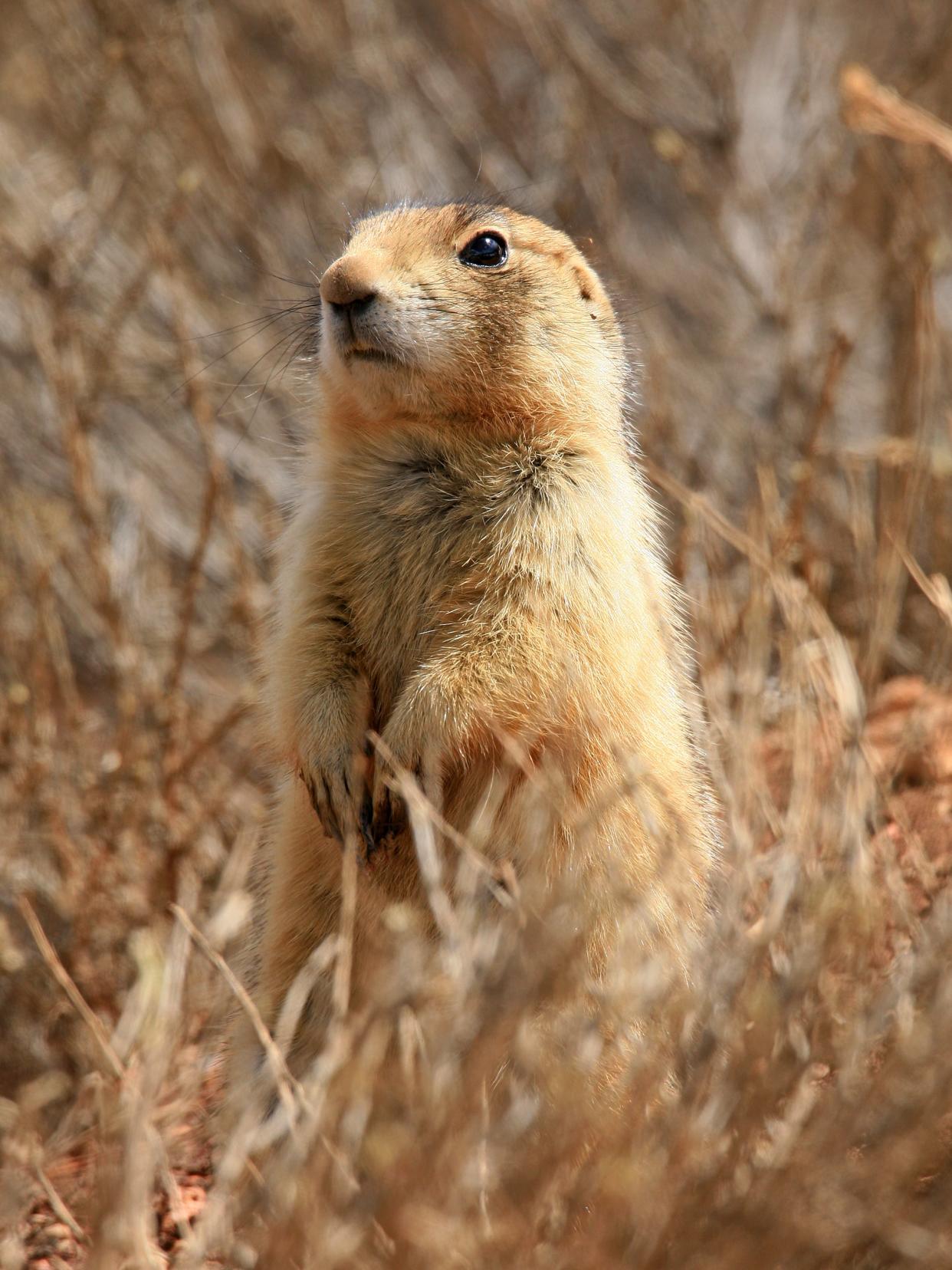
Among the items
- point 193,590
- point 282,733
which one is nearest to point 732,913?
point 282,733

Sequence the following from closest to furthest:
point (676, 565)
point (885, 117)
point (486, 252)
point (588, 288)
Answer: point (486, 252)
point (885, 117)
point (588, 288)
point (676, 565)

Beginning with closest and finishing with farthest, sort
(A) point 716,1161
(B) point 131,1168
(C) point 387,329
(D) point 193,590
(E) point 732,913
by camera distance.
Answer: (B) point 131,1168, (A) point 716,1161, (E) point 732,913, (C) point 387,329, (D) point 193,590

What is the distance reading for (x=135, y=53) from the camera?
245 inches

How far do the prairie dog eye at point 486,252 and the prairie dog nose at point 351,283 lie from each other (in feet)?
1.09

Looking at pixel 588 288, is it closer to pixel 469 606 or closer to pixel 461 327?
pixel 461 327

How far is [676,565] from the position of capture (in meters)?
4.80

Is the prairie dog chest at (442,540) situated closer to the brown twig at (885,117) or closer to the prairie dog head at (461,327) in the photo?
the prairie dog head at (461,327)

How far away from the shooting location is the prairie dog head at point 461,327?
337 centimetres

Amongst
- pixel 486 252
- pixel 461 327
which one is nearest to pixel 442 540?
pixel 461 327

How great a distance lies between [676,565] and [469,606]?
1650mm

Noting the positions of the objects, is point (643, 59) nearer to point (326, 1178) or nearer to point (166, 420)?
point (166, 420)

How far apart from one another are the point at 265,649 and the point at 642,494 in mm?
1053

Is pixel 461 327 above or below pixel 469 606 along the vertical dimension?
above

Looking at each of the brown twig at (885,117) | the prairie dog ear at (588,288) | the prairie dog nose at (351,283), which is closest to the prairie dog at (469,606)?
the prairie dog nose at (351,283)
